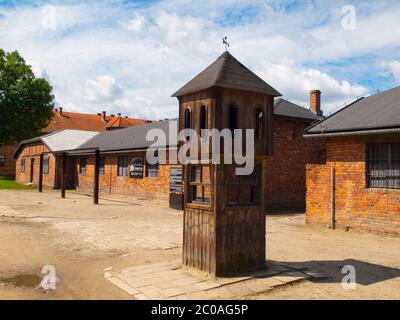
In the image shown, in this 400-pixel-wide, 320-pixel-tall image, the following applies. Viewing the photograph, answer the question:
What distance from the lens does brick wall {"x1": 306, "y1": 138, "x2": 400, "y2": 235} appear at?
33.3 ft

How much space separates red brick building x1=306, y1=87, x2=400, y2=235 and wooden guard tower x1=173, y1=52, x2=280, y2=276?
5.19m

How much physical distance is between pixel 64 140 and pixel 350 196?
1087 inches

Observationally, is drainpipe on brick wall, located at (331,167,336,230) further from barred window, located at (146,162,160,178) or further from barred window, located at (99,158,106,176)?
barred window, located at (99,158,106,176)

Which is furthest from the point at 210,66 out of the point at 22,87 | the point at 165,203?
the point at 22,87

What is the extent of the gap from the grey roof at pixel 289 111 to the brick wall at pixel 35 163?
1985cm

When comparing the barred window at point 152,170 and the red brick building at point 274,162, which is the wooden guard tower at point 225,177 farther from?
the barred window at point 152,170

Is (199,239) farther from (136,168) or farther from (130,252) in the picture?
(136,168)

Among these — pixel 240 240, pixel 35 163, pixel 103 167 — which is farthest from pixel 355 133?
pixel 35 163

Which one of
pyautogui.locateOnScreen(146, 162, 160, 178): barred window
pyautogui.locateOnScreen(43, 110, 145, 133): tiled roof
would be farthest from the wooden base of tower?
pyautogui.locateOnScreen(43, 110, 145, 133): tiled roof

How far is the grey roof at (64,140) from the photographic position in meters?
31.0

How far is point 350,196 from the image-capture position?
434 inches
